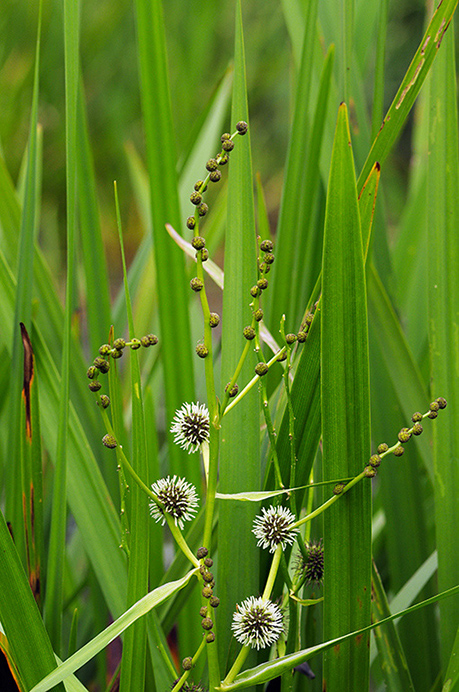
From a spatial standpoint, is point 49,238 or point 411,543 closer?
point 411,543

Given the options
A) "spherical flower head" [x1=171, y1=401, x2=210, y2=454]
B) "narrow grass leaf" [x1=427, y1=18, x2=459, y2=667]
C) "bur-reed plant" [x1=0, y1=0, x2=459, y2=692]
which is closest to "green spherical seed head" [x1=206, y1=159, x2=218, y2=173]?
"bur-reed plant" [x1=0, y1=0, x2=459, y2=692]

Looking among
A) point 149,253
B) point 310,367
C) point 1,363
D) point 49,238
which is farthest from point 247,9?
point 310,367

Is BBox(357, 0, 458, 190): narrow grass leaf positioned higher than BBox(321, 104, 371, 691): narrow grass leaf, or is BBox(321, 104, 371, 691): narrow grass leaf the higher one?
BBox(357, 0, 458, 190): narrow grass leaf

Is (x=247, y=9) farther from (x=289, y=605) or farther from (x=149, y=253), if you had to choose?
(x=289, y=605)

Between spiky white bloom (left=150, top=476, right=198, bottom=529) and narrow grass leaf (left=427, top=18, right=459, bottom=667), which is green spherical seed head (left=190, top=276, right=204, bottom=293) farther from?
narrow grass leaf (left=427, top=18, right=459, bottom=667)

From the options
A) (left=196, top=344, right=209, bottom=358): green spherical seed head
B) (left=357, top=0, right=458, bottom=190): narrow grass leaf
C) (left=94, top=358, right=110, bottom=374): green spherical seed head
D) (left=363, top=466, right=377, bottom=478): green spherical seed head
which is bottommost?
(left=363, top=466, right=377, bottom=478): green spherical seed head

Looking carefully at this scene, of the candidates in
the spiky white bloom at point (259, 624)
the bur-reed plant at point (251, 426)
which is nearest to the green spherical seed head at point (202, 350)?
the bur-reed plant at point (251, 426)

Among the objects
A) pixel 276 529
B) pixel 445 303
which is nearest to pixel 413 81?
pixel 445 303

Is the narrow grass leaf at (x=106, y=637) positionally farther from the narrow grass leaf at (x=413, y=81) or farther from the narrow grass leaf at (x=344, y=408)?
the narrow grass leaf at (x=413, y=81)
